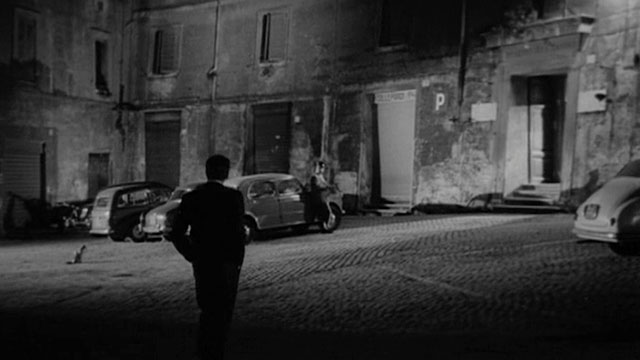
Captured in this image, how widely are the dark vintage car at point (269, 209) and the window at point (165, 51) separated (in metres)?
13.0

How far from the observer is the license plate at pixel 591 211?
41.5ft

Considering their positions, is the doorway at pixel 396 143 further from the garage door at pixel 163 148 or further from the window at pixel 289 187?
the garage door at pixel 163 148

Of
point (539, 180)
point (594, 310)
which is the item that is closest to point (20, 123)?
point (539, 180)

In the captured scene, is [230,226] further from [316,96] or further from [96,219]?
[316,96]

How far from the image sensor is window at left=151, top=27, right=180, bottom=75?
103 feet

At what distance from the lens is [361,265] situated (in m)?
13.5

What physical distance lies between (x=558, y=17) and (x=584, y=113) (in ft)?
8.96

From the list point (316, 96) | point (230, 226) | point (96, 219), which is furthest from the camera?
point (316, 96)

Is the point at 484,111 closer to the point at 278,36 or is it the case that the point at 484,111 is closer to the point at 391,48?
the point at 391,48

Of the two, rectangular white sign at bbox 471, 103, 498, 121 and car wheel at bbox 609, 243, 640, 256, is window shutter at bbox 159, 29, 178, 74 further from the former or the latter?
car wheel at bbox 609, 243, 640, 256

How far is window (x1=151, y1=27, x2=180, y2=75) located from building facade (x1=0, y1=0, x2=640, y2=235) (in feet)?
0.22

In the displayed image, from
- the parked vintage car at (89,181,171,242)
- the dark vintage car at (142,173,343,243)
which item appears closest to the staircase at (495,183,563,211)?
the dark vintage car at (142,173,343,243)

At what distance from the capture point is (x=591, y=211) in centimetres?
1277

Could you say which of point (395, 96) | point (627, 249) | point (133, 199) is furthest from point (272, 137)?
point (627, 249)
